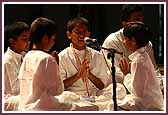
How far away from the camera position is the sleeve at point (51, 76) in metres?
2.69

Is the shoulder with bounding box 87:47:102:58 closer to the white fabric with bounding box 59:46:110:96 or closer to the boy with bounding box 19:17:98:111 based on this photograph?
the white fabric with bounding box 59:46:110:96

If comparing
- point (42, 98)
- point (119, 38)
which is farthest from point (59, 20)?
point (42, 98)

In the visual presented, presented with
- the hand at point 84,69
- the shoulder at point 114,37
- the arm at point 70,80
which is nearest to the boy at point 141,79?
the hand at point 84,69

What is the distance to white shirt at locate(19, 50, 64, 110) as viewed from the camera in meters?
2.69

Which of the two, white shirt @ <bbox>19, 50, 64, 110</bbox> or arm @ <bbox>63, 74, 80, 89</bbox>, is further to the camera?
arm @ <bbox>63, 74, 80, 89</bbox>

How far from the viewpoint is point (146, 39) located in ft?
10.0

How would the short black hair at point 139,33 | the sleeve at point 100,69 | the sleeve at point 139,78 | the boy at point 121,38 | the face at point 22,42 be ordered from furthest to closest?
the boy at point 121,38, the sleeve at point 100,69, the face at point 22,42, the short black hair at point 139,33, the sleeve at point 139,78

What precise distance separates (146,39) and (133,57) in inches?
7.0

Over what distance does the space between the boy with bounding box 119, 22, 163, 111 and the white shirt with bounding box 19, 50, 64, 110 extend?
0.54m

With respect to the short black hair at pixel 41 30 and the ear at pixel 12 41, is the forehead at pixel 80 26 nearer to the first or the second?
the ear at pixel 12 41

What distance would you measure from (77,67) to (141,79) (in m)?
0.85

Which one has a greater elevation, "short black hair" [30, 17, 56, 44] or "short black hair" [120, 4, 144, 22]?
"short black hair" [120, 4, 144, 22]

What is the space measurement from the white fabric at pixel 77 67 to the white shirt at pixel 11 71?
1.37 ft

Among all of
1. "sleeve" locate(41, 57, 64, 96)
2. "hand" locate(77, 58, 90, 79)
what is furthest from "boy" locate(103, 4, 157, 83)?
"sleeve" locate(41, 57, 64, 96)
